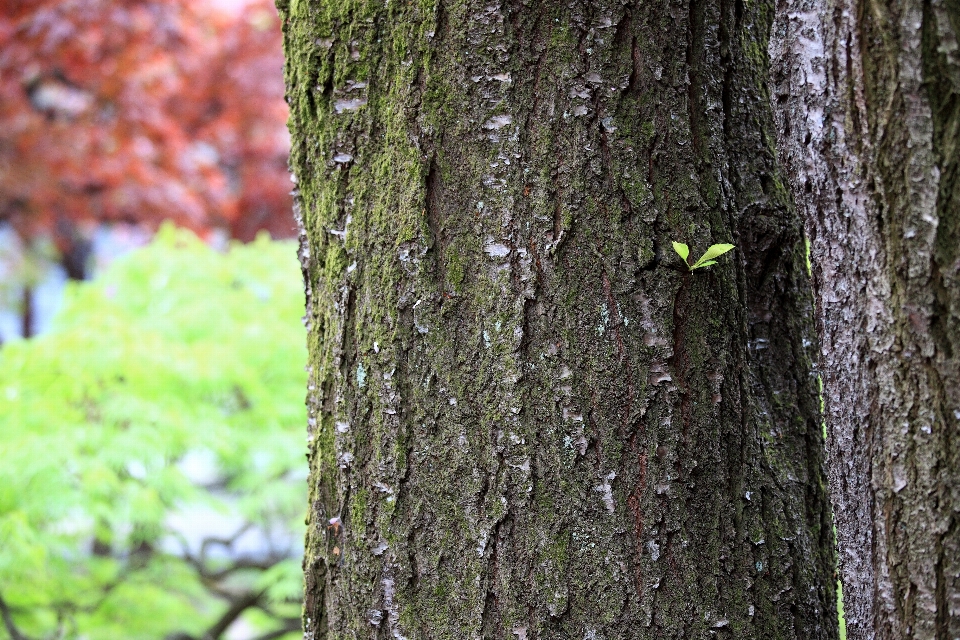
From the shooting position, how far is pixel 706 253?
3.73 ft

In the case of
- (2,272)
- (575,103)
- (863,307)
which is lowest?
(863,307)

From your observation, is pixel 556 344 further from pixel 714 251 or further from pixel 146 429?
pixel 146 429

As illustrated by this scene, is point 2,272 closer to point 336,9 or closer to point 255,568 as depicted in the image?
point 255,568

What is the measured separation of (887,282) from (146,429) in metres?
2.55

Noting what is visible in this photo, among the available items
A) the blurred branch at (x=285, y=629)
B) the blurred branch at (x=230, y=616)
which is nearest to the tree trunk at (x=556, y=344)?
the blurred branch at (x=230, y=616)

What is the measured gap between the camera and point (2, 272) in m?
8.39

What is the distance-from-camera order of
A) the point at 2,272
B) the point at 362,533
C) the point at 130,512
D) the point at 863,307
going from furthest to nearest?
the point at 2,272 < the point at 130,512 < the point at 362,533 < the point at 863,307

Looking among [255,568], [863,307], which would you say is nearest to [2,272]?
[255,568]

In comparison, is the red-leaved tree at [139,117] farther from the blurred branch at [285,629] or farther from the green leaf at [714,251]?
the green leaf at [714,251]

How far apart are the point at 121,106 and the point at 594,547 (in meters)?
6.51

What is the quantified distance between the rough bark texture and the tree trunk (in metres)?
0.13

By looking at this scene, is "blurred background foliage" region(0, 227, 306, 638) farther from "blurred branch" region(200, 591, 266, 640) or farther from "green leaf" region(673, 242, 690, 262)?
"green leaf" region(673, 242, 690, 262)

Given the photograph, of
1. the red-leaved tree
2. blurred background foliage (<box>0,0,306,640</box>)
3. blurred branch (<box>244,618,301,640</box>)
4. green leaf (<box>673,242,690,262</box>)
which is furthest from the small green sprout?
the red-leaved tree

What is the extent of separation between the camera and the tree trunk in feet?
3.72
